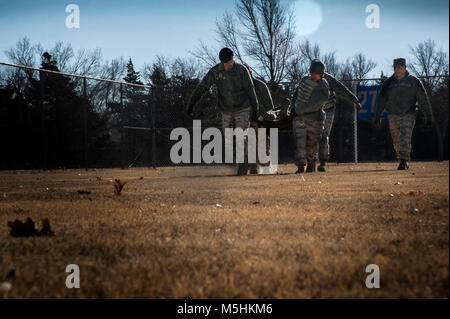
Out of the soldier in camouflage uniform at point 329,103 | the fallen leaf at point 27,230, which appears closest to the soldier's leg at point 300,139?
the soldier in camouflage uniform at point 329,103

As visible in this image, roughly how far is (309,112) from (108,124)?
8.13 metres

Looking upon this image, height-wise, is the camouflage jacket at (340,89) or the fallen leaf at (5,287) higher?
the camouflage jacket at (340,89)

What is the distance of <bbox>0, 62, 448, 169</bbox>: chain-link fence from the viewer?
11969 millimetres

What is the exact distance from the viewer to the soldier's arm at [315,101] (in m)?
8.55

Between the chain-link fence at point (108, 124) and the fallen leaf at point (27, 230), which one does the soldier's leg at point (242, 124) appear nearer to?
the chain-link fence at point (108, 124)

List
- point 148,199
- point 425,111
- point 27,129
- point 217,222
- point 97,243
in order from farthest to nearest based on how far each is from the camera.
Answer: point 27,129, point 425,111, point 148,199, point 217,222, point 97,243

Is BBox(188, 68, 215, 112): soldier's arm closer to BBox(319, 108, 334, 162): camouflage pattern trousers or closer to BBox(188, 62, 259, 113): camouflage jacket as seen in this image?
BBox(188, 62, 259, 113): camouflage jacket

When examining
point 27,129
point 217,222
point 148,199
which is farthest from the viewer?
point 27,129

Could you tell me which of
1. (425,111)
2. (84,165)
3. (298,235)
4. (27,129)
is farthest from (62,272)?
(84,165)

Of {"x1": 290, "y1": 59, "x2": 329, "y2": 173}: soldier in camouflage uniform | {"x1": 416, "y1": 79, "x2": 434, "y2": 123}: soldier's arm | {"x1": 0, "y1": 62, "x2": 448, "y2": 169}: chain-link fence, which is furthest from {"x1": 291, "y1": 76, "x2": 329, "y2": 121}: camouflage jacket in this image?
{"x1": 416, "y1": 79, "x2": 434, "y2": 123}: soldier's arm
